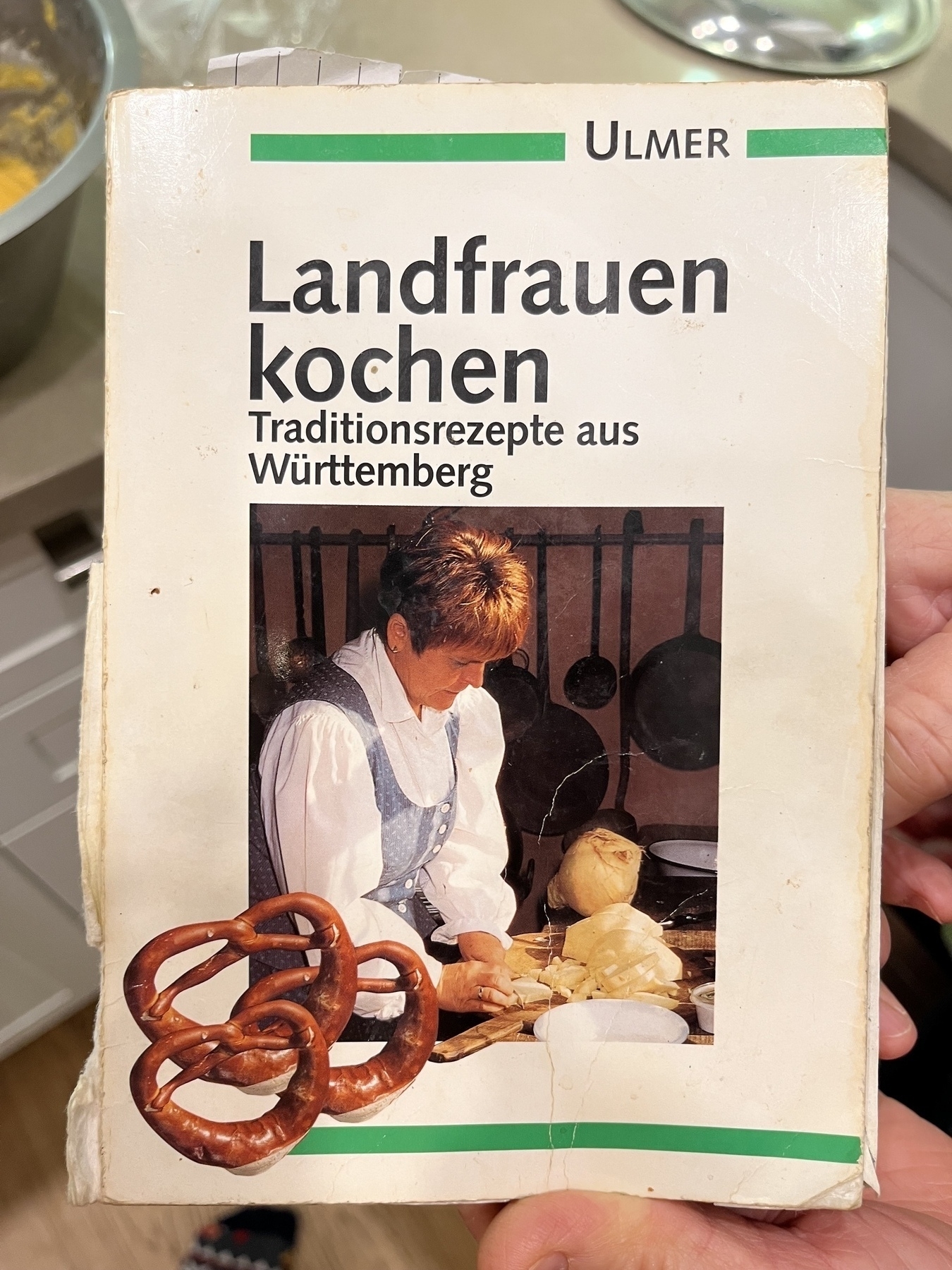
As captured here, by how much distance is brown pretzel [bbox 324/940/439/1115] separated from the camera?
35cm

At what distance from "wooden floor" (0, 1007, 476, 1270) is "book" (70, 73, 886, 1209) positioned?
1.64ft

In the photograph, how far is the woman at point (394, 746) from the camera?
349 millimetres

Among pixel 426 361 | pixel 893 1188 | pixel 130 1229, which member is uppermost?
pixel 426 361

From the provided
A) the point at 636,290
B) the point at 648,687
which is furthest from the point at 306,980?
the point at 636,290

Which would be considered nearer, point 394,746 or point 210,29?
point 394,746

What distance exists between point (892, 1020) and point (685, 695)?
0.67 ft

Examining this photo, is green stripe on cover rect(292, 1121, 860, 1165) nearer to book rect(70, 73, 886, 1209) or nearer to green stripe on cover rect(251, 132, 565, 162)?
book rect(70, 73, 886, 1209)

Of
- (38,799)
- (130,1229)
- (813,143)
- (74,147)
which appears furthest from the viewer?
(130,1229)

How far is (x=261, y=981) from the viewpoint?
0.35 metres

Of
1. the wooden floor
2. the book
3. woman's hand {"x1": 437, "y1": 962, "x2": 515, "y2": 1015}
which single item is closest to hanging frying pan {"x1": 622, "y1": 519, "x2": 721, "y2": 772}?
the book

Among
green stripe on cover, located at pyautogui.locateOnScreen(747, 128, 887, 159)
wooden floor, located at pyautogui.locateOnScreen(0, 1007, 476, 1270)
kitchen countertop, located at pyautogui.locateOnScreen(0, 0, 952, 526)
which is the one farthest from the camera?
wooden floor, located at pyautogui.locateOnScreen(0, 1007, 476, 1270)

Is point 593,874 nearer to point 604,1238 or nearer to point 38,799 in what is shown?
point 604,1238

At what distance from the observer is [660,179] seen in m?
0.34

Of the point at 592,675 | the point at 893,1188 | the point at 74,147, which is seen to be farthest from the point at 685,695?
the point at 74,147
